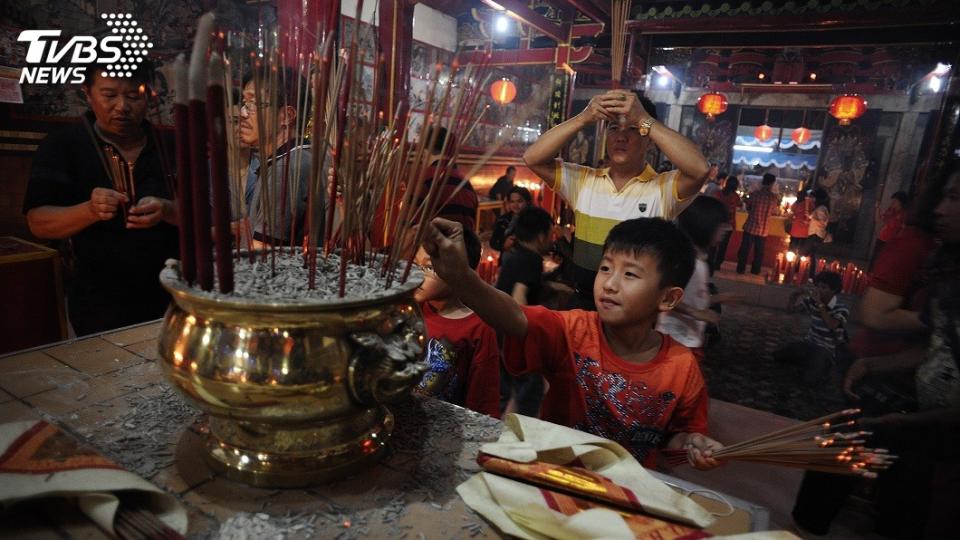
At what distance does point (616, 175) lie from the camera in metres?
2.08

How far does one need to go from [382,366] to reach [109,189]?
1572 millimetres

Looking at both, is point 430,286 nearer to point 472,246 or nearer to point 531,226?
point 472,246

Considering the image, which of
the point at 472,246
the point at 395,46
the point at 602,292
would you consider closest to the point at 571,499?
the point at 602,292

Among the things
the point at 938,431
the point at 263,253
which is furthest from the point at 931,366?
the point at 263,253

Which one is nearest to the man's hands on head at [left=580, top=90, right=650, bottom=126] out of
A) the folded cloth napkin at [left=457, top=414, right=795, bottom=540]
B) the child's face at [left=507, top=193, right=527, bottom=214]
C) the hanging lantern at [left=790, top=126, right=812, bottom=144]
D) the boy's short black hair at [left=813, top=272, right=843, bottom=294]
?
the folded cloth napkin at [left=457, top=414, right=795, bottom=540]

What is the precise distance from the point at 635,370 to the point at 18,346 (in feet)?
10.7

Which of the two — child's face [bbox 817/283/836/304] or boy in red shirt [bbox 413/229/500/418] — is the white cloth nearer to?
boy in red shirt [bbox 413/229/500/418]

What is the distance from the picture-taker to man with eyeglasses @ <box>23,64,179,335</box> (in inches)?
65.6

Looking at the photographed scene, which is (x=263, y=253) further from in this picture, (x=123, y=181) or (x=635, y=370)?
(x=123, y=181)

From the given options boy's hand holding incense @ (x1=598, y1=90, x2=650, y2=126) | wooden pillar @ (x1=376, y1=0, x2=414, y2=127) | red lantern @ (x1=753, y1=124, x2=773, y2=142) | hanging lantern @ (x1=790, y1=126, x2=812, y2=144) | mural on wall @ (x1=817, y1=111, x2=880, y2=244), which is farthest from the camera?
red lantern @ (x1=753, y1=124, x2=773, y2=142)

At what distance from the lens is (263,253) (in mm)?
819

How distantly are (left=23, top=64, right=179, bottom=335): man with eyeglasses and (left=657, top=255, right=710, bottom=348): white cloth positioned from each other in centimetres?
199

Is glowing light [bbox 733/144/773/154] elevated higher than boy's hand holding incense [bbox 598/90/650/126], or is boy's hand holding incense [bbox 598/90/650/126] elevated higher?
glowing light [bbox 733/144/773/154]

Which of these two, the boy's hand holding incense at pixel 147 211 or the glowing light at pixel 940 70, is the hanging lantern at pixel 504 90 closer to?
the boy's hand holding incense at pixel 147 211
